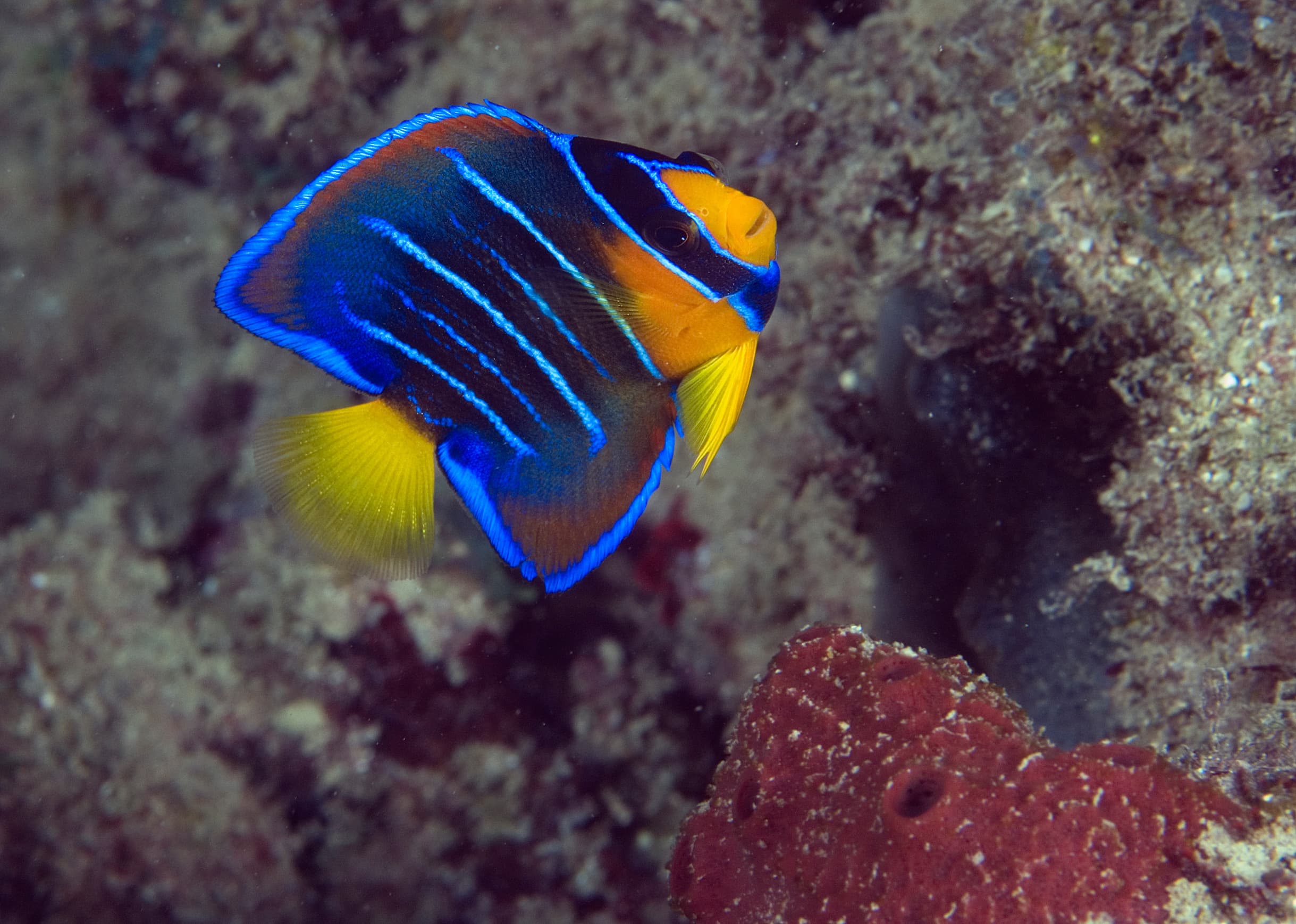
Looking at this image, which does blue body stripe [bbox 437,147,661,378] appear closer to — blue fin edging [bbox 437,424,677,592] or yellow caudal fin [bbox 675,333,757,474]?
yellow caudal fin [bbox 675,333,757,474]

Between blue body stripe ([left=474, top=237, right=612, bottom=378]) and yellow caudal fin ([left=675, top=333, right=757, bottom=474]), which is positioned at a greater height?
blue body stripe ([left=474, top=237, right=612, bottom=378])

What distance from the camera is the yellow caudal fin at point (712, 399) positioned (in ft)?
5.61

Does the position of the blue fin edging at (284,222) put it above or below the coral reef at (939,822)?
above

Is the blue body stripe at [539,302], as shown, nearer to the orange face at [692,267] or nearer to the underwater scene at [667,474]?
the underwater scene at [667,474]

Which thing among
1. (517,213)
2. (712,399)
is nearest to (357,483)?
(517,213)

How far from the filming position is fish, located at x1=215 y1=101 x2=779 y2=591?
5.32 ft

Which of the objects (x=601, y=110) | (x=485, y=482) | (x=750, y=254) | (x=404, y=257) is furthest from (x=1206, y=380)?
(x=601, y=110)

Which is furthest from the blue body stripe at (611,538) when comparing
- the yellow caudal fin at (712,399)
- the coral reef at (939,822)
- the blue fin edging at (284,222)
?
the blue fin edging at (284,222)

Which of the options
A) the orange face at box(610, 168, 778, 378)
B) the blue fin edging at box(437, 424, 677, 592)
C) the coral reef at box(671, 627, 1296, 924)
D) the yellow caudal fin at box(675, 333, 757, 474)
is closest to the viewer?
the coral reef at box(671, 627, 1296, 924)

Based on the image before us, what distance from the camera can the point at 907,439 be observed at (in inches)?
116

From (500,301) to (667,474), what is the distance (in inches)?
79.4

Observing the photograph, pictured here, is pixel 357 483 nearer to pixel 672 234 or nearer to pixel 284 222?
pixel 284 222

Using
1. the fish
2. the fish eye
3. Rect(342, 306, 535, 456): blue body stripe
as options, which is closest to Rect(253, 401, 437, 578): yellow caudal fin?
the fish

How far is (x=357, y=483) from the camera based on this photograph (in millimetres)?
1793
